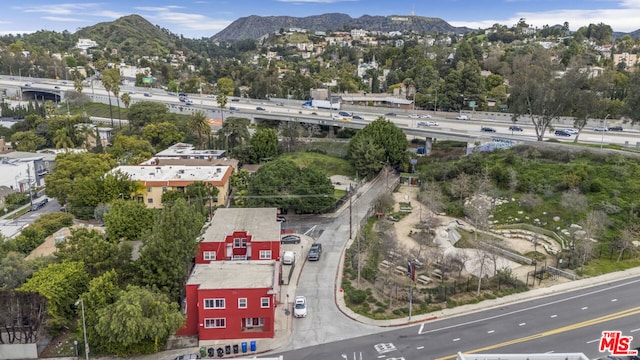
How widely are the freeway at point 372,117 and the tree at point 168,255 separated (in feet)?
160

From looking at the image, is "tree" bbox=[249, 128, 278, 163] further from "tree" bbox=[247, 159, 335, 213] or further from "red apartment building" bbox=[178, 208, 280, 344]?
"red apartment building" bbox=[178, 208, 280, 344]

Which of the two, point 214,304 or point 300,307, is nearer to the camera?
point 214,304

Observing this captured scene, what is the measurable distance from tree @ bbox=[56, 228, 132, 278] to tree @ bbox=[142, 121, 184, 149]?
51626mm

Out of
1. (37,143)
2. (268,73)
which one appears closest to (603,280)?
(37,143)

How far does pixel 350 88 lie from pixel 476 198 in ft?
296

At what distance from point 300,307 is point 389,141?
128ft

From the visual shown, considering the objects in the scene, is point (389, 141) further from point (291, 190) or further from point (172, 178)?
point (172, 178)

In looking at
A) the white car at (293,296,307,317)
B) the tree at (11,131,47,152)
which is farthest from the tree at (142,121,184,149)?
the white car at (293,296,307,317)

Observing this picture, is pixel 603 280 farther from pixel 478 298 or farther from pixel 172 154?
pixel 172 154

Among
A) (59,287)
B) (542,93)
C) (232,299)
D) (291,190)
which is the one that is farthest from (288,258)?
(542,93)

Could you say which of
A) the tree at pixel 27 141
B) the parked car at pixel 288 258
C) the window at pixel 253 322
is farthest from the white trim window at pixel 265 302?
the tree at pixel 27 141

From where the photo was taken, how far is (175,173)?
6144cm

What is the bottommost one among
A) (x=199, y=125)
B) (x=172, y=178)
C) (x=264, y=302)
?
(x=264, y=302)

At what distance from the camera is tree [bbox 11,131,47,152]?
9119 centimetres
